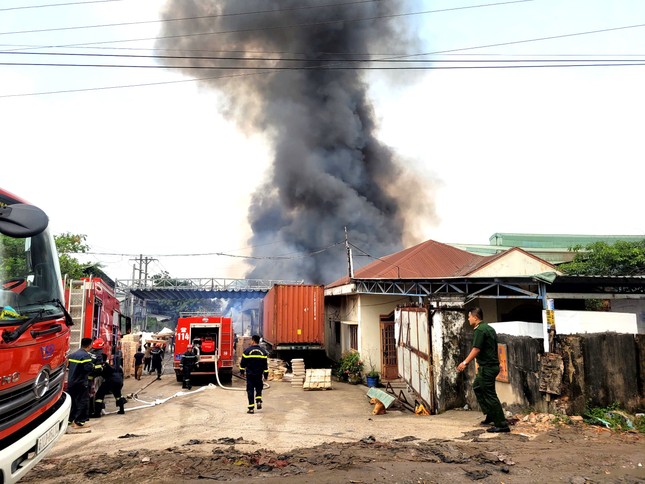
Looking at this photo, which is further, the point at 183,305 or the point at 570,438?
the point at 183,305

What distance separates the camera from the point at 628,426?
5605 mm

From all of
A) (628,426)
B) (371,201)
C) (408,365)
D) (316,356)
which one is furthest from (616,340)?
(371,201)

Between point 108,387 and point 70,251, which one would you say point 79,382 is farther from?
point 70,251

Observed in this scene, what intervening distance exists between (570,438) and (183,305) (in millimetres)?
59026

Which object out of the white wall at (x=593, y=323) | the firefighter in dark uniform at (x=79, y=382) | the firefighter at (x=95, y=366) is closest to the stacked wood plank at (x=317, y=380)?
the firefighter at (x=95, y=366)

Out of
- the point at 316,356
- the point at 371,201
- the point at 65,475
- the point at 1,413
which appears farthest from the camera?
the point at 371,201

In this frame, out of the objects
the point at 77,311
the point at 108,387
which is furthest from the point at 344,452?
the point at 77,311

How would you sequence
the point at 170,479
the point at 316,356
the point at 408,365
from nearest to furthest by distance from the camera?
the point at 170,479
the point at 408,365
the point at 316,356

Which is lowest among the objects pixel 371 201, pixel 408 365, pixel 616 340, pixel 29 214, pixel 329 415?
pixel 329 415

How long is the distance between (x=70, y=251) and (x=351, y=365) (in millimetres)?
19688

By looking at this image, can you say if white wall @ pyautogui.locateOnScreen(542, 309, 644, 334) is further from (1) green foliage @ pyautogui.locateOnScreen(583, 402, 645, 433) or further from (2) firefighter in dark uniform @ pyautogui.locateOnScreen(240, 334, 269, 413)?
(2) firefighter in dark uniform @ pyautogui.locateOnScreen(240, 334, 269, 413)

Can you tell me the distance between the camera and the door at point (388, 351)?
15500mm

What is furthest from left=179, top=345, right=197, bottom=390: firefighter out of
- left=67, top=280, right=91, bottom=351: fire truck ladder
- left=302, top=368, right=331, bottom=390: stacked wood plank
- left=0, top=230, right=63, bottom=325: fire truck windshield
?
left=0, top=230, right=63, bottom=325: fire truck windshield

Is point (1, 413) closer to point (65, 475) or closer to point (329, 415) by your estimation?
point (65, 475)
